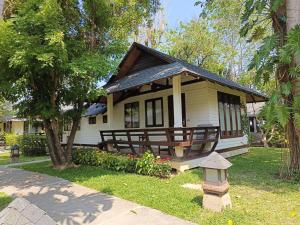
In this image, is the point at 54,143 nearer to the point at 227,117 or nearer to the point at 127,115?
the point at 127,115

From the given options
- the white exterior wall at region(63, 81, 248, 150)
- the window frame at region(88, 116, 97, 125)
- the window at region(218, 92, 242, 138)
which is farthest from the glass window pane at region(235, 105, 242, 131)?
the window frame at region(88, 116, 97, 125)

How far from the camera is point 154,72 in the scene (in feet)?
Answer: 39.9

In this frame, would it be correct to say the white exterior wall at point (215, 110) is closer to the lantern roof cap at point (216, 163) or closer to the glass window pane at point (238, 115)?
the glass window pane at point (238, 115)

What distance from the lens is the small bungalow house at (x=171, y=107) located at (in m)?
10.7

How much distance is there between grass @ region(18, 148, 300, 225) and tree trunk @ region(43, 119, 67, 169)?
1.30 metres

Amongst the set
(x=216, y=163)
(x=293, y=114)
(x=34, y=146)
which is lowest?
(x=34, y=146)

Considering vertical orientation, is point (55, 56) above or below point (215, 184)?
above

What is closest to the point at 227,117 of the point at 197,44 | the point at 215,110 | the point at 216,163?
the point at 215,110

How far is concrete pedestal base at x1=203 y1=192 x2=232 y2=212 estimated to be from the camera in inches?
216

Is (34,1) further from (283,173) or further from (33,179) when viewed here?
(283,173)

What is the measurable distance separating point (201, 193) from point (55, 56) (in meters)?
6.13

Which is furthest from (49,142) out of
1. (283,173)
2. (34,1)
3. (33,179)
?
(283,173)

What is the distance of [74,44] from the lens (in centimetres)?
1035

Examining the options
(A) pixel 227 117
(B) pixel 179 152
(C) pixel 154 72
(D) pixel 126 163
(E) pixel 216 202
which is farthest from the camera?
(A) pixel 227 117
